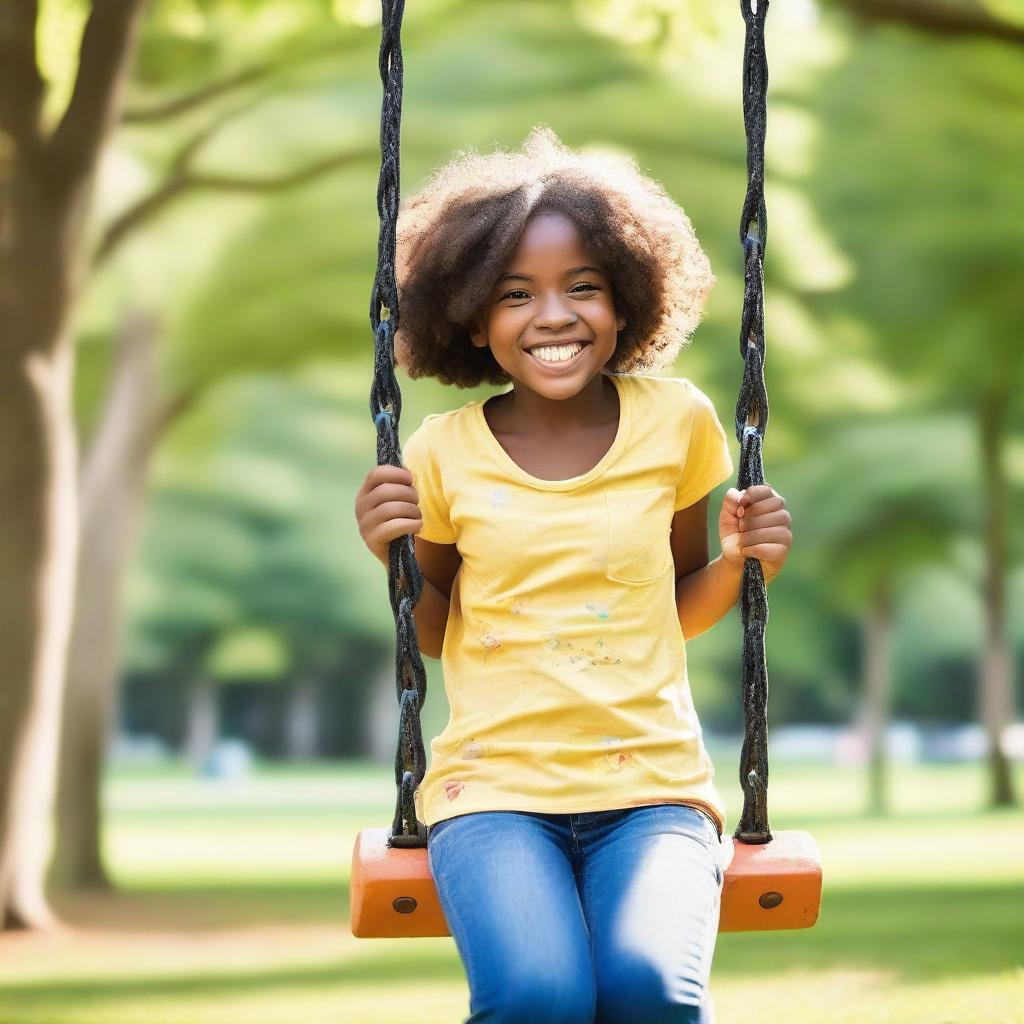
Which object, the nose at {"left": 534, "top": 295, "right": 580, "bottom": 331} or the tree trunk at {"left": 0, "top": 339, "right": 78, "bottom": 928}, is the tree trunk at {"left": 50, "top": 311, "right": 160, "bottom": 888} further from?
the nose at {"left": 534, "top": 295, "right": 580, "bottom": 331}

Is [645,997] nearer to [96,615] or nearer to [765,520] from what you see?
[765,520]

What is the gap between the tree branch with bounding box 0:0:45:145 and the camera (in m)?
7.86

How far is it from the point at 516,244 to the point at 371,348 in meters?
10.4

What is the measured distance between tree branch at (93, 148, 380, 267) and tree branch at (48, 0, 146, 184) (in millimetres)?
3090

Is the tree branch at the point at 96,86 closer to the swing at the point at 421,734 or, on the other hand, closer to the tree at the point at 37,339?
the tree at the point at 37,339

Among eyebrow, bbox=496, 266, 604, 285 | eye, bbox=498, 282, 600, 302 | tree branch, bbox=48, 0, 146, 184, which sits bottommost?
eye, bbox=498, 282, 600, 302

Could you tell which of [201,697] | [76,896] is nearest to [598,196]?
[76,896]

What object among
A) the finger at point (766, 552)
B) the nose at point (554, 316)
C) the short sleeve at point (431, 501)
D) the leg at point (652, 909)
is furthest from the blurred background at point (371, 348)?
the nose at point (554, 316)

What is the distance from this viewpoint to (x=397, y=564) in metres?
2.92

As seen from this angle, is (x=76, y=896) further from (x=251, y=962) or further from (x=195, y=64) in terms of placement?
(x=195, y=64)

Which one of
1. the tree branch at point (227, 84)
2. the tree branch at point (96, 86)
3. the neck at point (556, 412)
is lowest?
the neck at point (556, 412)

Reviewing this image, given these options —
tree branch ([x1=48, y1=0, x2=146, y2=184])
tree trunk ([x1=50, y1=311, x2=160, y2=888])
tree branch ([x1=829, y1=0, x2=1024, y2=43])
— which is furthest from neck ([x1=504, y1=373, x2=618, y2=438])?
tree trunk ([x1=50, y1=311, x2=160, y2=888])

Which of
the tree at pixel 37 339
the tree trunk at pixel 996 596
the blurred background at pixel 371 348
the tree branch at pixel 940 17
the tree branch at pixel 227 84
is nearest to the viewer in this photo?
the tree at pixel 37 339

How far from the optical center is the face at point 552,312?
9.95 ft
